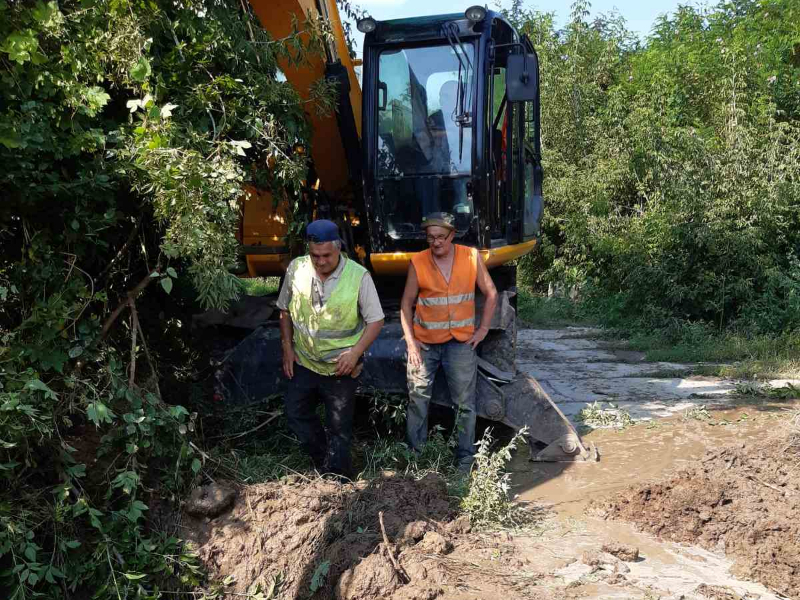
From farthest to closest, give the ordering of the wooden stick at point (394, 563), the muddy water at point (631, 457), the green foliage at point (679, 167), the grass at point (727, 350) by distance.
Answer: the green foliage at point (679, 167)
the grass at point (727, 350)
the muddy water at point (631, 457)
the wooden stick at point (394, 563)

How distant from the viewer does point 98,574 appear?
141 inches

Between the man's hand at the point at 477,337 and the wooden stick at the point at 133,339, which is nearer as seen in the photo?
the wooden stick at the point at 133,339

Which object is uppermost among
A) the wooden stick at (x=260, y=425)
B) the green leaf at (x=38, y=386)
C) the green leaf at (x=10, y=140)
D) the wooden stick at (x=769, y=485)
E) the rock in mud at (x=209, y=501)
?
the green leaf at (x=10, y=140)

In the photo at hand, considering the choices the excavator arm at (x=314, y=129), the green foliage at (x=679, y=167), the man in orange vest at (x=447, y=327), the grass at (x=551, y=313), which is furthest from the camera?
the grass at (x=551, y=313)

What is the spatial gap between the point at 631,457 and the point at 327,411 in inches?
91.8

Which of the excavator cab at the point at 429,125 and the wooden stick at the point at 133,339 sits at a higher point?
the excavator cab at the point at 429,125

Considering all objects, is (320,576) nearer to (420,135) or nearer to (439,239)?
(439,239)

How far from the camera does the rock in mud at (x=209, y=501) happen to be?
392 centimetres

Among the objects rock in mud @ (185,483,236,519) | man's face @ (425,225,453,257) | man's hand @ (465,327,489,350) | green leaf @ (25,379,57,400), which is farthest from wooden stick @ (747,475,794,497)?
green leaf @ (25,379,57,400)

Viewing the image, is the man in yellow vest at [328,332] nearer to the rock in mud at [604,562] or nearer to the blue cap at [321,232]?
the blue cap at [321,232]

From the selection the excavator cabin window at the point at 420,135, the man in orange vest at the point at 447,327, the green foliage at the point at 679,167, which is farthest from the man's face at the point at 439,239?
the green foliage at the point at 679,167

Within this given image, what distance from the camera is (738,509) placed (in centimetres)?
435

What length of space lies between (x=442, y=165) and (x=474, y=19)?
1044 millimetres

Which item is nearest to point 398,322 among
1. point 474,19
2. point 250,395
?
point 250,395
